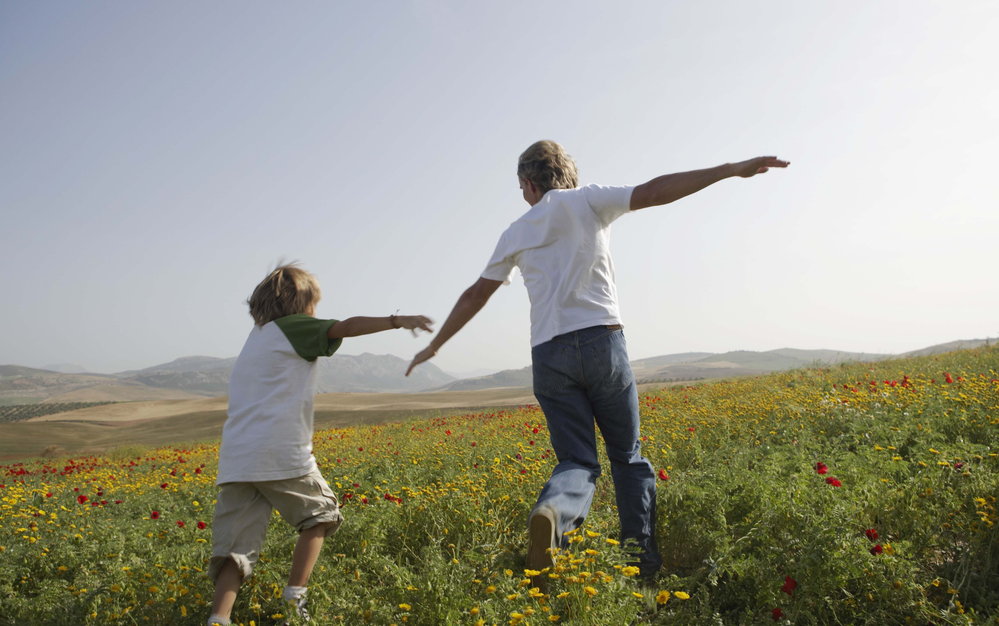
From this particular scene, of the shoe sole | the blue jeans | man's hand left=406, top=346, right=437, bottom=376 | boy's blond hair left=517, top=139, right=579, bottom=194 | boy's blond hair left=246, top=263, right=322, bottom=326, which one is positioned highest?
boy's blond hair left=517, top=139, right=579, bottom=194

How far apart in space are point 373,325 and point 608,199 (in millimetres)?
1286

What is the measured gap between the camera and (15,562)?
13.0 ft

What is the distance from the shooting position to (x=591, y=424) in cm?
297

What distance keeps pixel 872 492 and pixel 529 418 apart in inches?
300

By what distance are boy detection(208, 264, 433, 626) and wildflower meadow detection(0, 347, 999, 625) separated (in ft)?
0.95

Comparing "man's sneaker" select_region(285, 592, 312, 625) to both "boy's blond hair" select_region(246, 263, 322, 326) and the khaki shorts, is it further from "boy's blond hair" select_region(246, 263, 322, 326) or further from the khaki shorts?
"boy's blond hair" select_region(246, 263, 322, 326)

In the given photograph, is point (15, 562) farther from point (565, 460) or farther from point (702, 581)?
point (702, 581)

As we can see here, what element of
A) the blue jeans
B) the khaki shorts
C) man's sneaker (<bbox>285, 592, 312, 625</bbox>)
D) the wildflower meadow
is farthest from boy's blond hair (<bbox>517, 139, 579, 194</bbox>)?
man's sneaker (<bbox>285, 592, 312, 625</bbox>)

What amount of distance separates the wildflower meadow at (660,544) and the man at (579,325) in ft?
0.83

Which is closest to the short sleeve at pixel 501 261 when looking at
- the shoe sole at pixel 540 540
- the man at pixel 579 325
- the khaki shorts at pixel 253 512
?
the man at pixel 579 325

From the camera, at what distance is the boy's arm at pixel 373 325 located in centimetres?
289

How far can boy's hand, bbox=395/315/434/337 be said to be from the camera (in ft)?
9.52

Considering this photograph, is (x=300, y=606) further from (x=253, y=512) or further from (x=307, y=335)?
(x=307, y=335)

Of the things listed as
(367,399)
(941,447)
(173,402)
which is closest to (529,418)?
(941,447)
